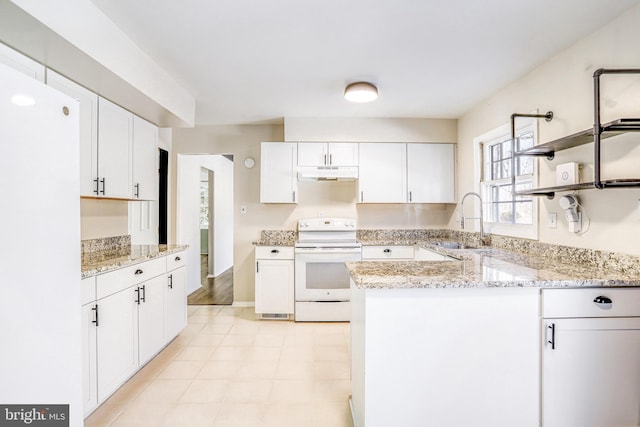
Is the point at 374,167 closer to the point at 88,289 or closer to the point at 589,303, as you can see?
the point at 589,303

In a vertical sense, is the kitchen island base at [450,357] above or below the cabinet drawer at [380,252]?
below

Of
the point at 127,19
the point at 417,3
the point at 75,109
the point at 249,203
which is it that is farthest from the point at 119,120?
the point at 417,3

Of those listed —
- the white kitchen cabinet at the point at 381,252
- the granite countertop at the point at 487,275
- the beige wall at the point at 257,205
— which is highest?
the beige wall at the point at 257,205

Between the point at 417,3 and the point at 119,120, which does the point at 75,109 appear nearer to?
the point at 119,120

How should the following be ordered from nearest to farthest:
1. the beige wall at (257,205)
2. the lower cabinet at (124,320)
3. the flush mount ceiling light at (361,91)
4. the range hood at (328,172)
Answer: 1. the lower cabinet at (124,320)
2. the flush mount ceiling light at (361,91)
3. the range hood at (328,172)
4. the beige wall at (257,205)

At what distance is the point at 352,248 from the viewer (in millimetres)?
3520

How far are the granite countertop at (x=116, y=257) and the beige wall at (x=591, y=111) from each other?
2.98m

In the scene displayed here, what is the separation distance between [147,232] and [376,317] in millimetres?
3293

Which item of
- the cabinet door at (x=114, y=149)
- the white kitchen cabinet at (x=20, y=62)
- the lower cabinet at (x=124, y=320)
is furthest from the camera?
the cabinet door at (x=114, y=149)

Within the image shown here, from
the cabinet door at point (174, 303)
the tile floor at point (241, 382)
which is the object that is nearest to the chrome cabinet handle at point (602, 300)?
the tile floor at point (241, 382)

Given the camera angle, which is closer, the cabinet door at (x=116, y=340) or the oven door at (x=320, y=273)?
the cabinet door at (x=116, y=340)

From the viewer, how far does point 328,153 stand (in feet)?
12.1

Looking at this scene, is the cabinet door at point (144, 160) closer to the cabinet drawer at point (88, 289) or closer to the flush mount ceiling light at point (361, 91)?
the cabinet drawer at point (88, 289)

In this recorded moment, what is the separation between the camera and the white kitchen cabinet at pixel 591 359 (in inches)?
58.7
